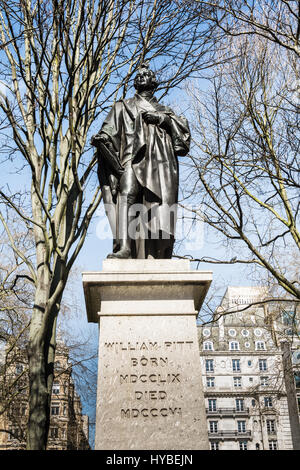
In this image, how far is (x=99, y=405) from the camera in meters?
4.01

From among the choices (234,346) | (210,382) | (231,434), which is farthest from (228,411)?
(234,346)

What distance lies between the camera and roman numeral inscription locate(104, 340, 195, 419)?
13.2 feet

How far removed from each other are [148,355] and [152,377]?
7.7 inches

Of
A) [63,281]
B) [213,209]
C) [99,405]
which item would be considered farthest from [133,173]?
[213,209]

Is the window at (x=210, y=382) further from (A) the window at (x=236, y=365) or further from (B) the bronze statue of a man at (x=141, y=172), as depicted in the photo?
(B) the bronze statue of a man at (x=141, y=172)

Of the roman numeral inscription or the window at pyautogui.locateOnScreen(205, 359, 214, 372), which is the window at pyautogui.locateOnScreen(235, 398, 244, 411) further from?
the roman numeral inscription

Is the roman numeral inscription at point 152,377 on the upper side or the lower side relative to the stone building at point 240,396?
lower

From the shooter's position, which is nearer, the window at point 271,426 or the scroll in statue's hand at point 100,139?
the scroll in statue's hand at point 100,139

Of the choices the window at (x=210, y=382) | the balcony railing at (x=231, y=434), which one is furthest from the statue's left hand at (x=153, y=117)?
the window at (x=210, y=382)

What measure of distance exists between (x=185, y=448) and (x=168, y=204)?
2497mm

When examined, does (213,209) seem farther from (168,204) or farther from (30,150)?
(168,204)

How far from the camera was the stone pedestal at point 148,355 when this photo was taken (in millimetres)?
3936
